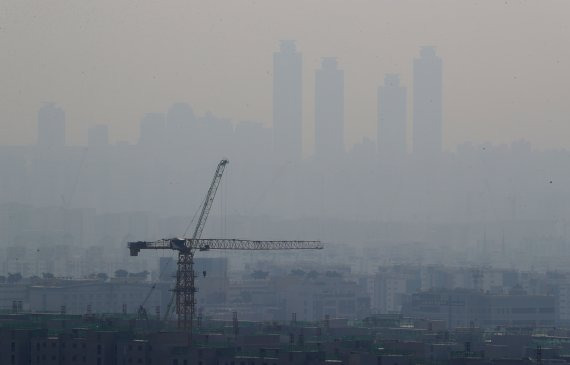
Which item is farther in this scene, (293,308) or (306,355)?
(293,308)

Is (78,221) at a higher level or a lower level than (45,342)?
higher

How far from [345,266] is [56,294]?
1997cm

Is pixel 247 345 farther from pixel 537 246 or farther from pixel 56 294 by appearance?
pixel 537 246

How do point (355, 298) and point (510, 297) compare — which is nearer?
point (510, 297)

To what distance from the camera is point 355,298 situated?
46.9m

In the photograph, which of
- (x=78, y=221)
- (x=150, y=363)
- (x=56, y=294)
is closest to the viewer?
(x=150, y=363)

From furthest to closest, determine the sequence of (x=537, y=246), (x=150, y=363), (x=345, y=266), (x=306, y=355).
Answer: (x=537, y=246) → (x=345, y=266) → (x=150, y=363) → (x=306, y=355)

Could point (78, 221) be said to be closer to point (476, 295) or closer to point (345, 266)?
point (345, 266)

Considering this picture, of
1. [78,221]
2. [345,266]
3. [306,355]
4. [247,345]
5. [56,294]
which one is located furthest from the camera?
[345,266]

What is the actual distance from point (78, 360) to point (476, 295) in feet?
77.0

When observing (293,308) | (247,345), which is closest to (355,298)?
(293,308)

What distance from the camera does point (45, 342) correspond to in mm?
21391

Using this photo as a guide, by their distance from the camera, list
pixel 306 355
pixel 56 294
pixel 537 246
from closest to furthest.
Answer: pixel 306 355, pixel 56 294, pixel 537 246

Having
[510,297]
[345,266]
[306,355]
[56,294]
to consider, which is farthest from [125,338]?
[345,266]
